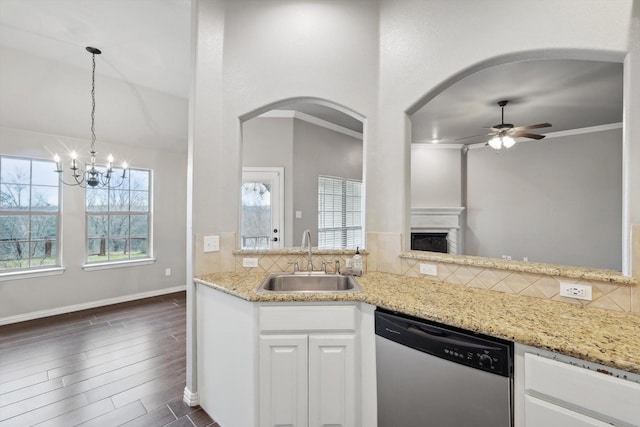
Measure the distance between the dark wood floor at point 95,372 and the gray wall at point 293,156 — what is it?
2276 millimetres

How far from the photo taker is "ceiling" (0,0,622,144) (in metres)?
2.45

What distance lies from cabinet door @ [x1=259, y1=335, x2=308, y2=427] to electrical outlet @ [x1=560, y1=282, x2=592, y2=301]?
1408mm

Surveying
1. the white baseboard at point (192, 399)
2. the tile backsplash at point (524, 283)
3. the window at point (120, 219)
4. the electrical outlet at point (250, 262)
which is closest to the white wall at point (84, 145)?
the window at point (120, 219)

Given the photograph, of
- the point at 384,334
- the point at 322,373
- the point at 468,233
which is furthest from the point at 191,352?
the point at 468,233

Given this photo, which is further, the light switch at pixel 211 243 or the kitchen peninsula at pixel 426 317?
the light switch at pixel 211 243

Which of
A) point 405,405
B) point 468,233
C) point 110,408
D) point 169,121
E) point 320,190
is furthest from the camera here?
point 468,233

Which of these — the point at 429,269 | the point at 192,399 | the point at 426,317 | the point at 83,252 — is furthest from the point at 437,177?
the point at 83,252

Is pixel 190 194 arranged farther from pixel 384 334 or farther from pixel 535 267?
pixel 535 267

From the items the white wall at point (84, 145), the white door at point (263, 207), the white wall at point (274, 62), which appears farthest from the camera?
the white door at point (263, 207)

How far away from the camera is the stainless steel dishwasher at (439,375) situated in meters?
1.14

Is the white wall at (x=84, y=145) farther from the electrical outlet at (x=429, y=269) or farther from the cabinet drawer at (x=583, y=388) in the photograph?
the cabinet drawer at (x=583, y=388)

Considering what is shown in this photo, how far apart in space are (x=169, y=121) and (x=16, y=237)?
254 centimetres

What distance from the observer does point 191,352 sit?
205cm

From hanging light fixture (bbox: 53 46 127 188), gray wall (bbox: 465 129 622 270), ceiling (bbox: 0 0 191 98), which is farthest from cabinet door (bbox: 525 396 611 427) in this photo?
gray wall (bbox: 465 129 622 270)
